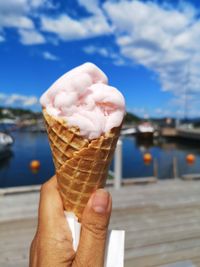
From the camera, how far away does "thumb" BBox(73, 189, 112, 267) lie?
127 cm

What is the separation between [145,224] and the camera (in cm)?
430

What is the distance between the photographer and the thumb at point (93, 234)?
1271 millimetres

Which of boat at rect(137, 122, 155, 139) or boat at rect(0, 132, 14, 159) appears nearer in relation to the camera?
boat at rect(0, 132, 14, 159)

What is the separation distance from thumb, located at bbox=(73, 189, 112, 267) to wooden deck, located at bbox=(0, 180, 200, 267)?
1.74 metres

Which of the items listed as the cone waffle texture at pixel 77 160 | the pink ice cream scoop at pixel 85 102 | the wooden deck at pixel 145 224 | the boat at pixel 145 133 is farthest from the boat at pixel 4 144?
the boat at pixel 145 133

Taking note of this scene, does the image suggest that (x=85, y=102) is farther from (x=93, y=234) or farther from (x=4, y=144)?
(x=4, y=144)

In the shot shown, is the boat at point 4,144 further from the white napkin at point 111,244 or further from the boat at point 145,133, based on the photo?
the boat at point 145,133

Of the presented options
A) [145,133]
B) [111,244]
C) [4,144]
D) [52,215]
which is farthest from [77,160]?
[145,133]

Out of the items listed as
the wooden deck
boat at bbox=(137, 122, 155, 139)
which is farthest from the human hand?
boat at bbox=(137, 122, 155, 139)

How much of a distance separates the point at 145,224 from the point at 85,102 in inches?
131

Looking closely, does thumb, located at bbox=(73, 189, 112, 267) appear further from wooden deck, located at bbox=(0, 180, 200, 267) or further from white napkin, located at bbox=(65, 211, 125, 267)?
wooden deck, located at bbox=(0, 180, 200, 267)

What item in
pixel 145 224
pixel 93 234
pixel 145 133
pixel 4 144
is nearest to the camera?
pixel 93 234

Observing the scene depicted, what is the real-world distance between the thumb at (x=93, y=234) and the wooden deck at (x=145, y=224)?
1738 millimetres

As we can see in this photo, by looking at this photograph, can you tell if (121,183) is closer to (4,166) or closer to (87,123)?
(87,123)
